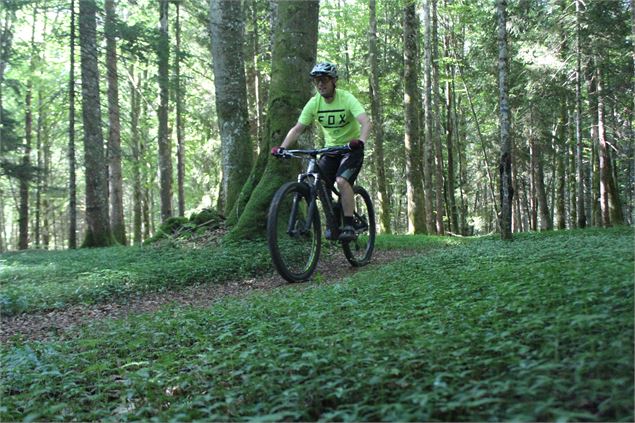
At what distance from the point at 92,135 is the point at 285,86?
8795 mm

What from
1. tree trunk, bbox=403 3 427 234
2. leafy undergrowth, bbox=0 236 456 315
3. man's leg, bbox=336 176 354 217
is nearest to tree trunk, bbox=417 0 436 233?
tree trunk, bbox=403 3 427 234

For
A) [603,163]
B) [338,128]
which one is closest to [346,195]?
[338,128]

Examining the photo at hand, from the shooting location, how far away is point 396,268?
6.29 m

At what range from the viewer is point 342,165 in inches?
273

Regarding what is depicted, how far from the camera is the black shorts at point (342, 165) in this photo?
692 centimetres

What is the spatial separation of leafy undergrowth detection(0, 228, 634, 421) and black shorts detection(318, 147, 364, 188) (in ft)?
8.71

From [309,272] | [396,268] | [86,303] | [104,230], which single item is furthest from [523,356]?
[104,230]

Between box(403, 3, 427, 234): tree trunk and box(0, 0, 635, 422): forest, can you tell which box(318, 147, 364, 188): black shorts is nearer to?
box(0, 0, 635, 422): forest

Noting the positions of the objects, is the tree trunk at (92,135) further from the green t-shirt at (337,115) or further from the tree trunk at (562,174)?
the tree trunk at (562,174)

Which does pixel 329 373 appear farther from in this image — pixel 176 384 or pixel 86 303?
pixel 86 303

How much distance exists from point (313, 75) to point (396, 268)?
2767 millimetres

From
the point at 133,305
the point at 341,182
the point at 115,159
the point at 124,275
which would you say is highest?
the point at 115,159

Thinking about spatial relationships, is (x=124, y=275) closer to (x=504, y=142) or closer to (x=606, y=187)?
(x=504, y=142)

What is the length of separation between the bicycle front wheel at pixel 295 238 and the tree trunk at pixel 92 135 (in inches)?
393
